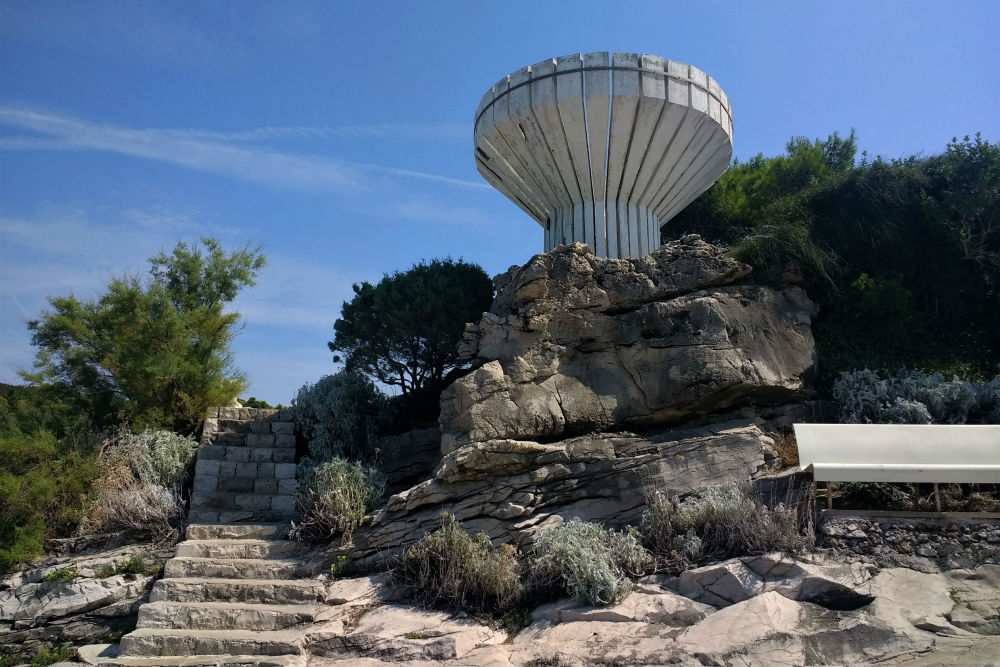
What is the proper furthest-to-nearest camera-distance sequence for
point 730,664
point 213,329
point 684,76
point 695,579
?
1. point 213,329
2. point 684,76
3. point 695,579
4. point 730,664

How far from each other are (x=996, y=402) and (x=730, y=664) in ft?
17.3

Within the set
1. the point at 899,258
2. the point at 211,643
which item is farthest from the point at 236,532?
the point at 899,258

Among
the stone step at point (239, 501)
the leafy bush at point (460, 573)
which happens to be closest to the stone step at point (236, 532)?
the stone step at point (239, 501)

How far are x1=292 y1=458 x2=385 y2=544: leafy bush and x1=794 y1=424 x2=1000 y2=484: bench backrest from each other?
4570mm

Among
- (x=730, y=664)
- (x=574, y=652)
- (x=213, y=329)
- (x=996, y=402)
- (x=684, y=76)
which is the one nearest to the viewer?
(x=730, y=664)

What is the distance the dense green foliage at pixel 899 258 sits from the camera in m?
9.55

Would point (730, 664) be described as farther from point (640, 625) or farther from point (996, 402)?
point (996, 402)

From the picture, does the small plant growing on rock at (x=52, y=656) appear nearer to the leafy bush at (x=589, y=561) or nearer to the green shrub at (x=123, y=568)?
the green shrub at (x=123, y=568)

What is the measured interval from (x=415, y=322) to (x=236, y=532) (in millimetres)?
4174

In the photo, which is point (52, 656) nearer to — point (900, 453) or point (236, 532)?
point (236, 532)

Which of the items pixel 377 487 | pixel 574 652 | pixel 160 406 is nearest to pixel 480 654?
pixel 574 652

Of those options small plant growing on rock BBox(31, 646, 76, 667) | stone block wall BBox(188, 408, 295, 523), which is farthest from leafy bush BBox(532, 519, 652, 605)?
small plant growing on rock BBox(31, 646, 76, 667)

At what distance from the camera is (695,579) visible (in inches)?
249

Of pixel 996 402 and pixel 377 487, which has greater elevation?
pixel 996 402
